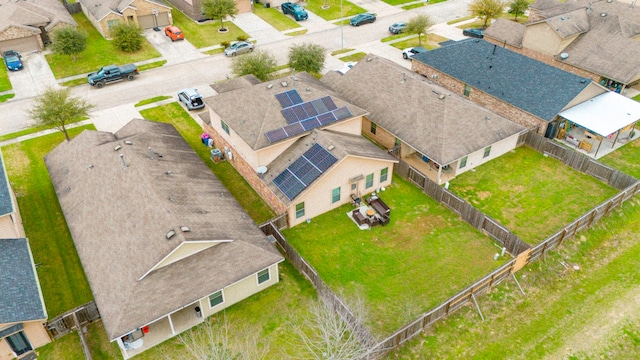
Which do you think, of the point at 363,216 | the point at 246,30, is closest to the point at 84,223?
the point at 363,216

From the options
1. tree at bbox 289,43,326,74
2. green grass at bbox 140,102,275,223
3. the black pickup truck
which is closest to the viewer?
green grass at bbox 140,102,275,223

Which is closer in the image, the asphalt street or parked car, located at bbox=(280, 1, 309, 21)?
the asphalt street

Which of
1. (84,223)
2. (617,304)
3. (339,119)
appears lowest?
(617,304)

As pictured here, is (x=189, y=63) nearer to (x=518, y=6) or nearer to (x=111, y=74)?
(x=111, y=74)

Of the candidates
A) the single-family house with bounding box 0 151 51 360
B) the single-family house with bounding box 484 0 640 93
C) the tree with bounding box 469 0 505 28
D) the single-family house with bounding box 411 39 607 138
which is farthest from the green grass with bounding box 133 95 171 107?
the tree with bounding box 469 0 505 28

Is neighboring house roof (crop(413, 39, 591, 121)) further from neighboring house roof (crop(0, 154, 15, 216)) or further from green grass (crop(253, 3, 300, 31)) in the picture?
neighboring house roof (crop(0, 154, 15, 216))

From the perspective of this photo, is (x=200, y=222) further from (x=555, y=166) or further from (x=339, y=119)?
(x=555, y=166)

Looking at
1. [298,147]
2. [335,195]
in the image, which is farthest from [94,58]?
[335,195]
